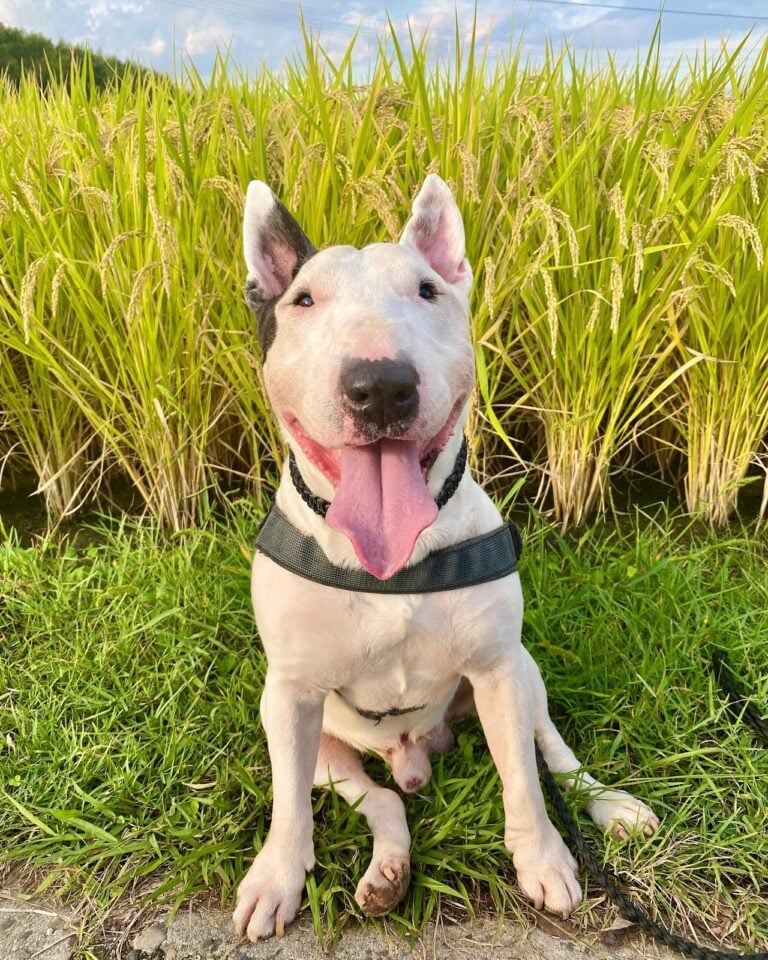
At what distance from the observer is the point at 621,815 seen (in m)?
2.04

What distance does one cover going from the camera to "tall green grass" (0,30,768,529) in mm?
3098

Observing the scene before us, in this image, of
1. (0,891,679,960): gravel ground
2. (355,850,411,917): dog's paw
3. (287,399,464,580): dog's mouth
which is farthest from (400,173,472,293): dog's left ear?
(0,891,679,960): gravel ground

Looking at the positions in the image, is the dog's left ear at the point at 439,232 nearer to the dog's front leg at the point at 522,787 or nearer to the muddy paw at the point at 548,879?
the dog's front leg at the point at 522,787

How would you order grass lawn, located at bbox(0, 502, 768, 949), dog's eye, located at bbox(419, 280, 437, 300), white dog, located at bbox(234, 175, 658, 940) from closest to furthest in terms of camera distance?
white dog, located at bbox(234, 175, 658, 940)
dog's eye, located at bbox(419, 280, 437, 300)
grass lawn, located at bbox(0, 502, 768, 949)

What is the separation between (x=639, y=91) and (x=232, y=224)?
83.5 inches

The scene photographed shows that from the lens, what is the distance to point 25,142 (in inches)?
153

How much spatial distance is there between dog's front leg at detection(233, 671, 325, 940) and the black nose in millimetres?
766

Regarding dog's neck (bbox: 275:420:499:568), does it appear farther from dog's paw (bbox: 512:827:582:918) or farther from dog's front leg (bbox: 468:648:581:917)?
dog's paw (bbox: 512:827:582:918)

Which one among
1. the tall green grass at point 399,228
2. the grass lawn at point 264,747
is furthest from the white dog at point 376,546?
the tall green grass at point 399,228

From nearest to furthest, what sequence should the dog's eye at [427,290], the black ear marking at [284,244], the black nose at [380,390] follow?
the black nose at [380,390], the dog's eye at [427,290], the black ear marking at [284,244]

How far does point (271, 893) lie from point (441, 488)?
3.69 feet

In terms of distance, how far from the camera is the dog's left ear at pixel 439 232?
1.80 meters

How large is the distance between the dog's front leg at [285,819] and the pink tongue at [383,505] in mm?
489

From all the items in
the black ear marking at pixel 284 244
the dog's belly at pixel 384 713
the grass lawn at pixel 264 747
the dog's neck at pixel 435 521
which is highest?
the black ear marking at pixel 284 244
